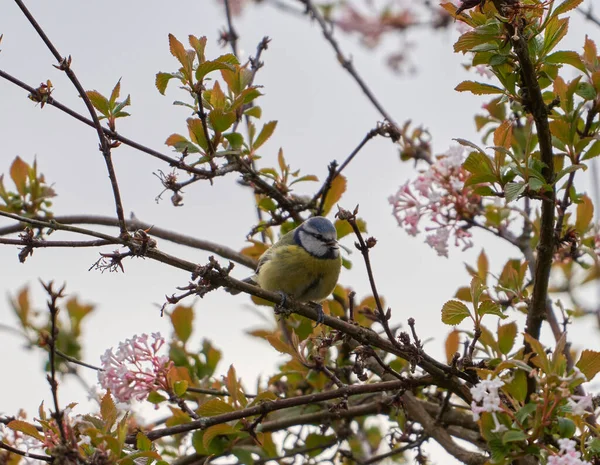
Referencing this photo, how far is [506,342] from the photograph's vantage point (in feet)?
9.93

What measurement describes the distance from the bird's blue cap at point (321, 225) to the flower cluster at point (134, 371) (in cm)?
125

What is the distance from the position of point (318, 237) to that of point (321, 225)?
0.08m

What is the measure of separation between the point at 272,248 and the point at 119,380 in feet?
4.39

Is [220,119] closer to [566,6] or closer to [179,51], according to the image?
[179,51]

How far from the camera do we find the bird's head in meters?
4.07

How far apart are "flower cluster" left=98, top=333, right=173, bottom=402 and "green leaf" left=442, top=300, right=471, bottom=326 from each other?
123 centimetres

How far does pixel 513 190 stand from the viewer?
240 cm

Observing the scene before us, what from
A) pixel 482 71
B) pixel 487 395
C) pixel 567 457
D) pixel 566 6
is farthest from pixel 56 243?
pixel 482 71

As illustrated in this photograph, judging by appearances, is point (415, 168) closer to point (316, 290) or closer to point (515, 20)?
point (316, 290)

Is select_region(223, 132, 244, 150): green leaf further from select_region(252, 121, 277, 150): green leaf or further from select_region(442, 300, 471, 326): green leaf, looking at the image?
select_region(442, 300, 471, 326): green leaf

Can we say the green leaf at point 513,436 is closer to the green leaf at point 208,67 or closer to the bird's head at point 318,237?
the green leaf at point 208,67

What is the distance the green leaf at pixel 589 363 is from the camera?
230cm

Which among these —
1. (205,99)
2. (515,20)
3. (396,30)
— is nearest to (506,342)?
(515,20)

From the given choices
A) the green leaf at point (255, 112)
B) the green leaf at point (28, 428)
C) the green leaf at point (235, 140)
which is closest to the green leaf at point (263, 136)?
the green leaf at point (255, 112)
